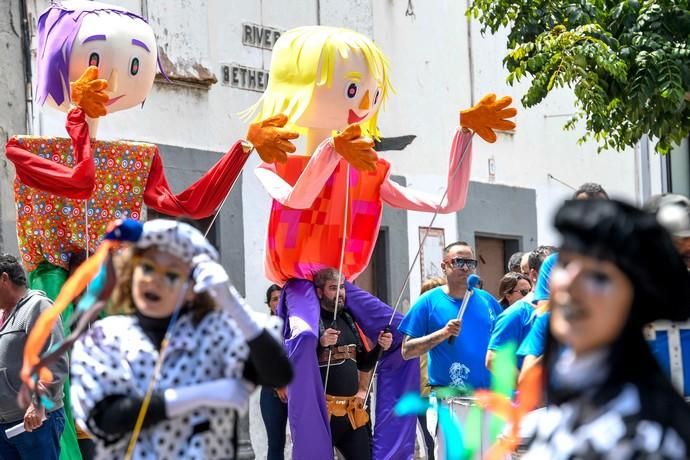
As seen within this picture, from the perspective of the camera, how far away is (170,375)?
4996mm

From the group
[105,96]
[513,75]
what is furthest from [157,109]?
[105,96]

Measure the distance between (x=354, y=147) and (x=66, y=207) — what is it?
169 centimetres

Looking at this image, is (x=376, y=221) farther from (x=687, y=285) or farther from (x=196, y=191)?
(x=687, y=285)

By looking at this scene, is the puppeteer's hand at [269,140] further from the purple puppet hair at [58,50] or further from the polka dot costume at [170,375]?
the polka dot costume at [170,375]

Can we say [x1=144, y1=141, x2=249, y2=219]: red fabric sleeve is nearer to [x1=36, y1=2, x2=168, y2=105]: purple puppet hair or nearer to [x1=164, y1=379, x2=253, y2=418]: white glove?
[x1=36, y1=2, x2=168, y2=105]: purple puppet hair

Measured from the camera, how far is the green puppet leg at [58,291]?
8.82m

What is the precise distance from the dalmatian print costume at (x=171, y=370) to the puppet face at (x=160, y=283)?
34 mm

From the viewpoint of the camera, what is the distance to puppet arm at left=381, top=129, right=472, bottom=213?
8.80 metres

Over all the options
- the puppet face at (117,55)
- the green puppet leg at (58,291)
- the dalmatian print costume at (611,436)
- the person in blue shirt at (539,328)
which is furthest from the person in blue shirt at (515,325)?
the dalmatian print costume at (611,436)

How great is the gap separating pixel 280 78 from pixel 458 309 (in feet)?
5.68

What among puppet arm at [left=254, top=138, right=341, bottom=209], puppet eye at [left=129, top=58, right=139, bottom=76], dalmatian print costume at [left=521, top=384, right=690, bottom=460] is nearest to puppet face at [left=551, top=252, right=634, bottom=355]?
dalmatian print costume at [left=521, top=384, right=690, bottom=460]

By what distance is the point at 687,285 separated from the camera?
3.96 m

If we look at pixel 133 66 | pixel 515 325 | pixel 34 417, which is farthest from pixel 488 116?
pixel 34 417

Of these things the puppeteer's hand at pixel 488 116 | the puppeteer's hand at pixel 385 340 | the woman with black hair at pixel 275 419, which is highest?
the puppeteer's hand at pixel 488 116
